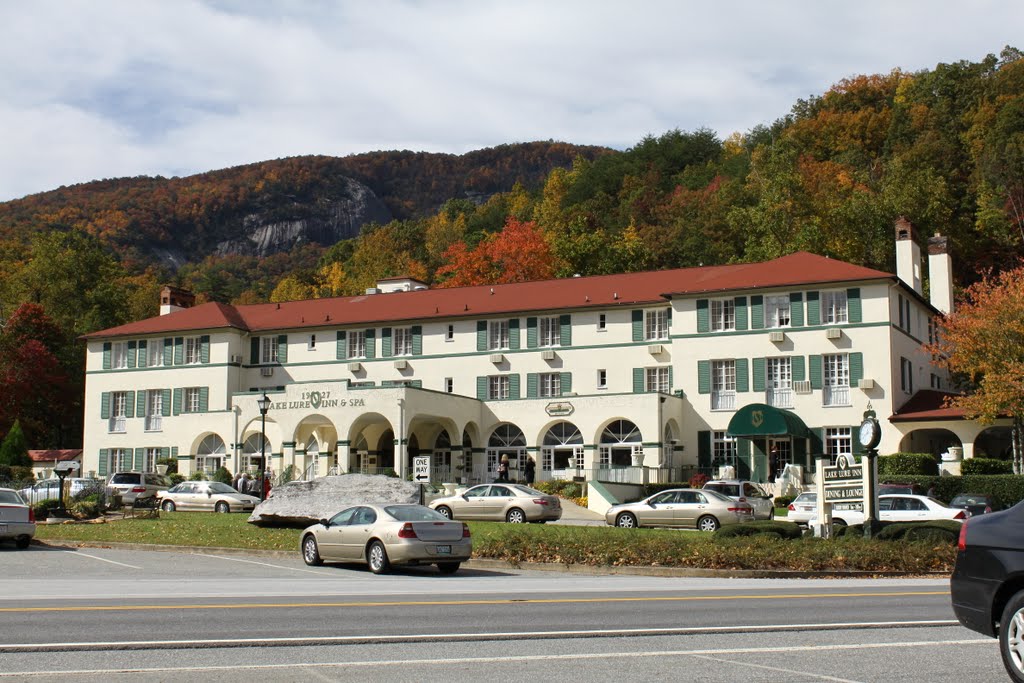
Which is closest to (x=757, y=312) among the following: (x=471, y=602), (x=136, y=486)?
(x=136, y=486)

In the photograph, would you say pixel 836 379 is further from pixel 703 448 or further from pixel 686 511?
pixel 686 511

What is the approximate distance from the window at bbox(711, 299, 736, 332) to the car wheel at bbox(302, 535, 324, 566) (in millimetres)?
29366

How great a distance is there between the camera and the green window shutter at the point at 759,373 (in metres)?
48.0

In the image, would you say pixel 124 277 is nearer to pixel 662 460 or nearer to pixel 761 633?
pixel 662 460

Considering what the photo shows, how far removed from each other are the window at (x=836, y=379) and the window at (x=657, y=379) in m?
7.18

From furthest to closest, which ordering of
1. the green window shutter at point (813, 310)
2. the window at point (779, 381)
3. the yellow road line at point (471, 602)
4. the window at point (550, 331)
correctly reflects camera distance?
the window at point (550, 331) → the window at point (779, 381) → the green window shutter at point (813, 310) → the yellow road line at point (471, 602)

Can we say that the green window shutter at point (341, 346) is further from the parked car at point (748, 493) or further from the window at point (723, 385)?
the parked car at point (748, 493)

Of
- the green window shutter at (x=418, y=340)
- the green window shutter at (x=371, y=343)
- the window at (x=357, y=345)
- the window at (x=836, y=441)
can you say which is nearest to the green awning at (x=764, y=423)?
the window at (x=836, y=441)

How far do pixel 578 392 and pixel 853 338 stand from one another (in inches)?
494

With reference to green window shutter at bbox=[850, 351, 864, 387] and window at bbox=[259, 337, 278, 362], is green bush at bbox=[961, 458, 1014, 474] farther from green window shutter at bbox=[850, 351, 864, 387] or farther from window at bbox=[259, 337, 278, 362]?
window at bbox=[259, 337, 278, 362]

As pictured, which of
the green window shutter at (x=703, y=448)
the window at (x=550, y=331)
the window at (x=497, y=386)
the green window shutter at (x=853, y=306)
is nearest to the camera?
the green window shutter at (x=853, y=306)

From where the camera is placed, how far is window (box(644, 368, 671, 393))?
51.4 m

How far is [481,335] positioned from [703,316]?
36.4 feet

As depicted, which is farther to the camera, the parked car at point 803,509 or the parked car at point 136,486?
the parked car at point 136,486
